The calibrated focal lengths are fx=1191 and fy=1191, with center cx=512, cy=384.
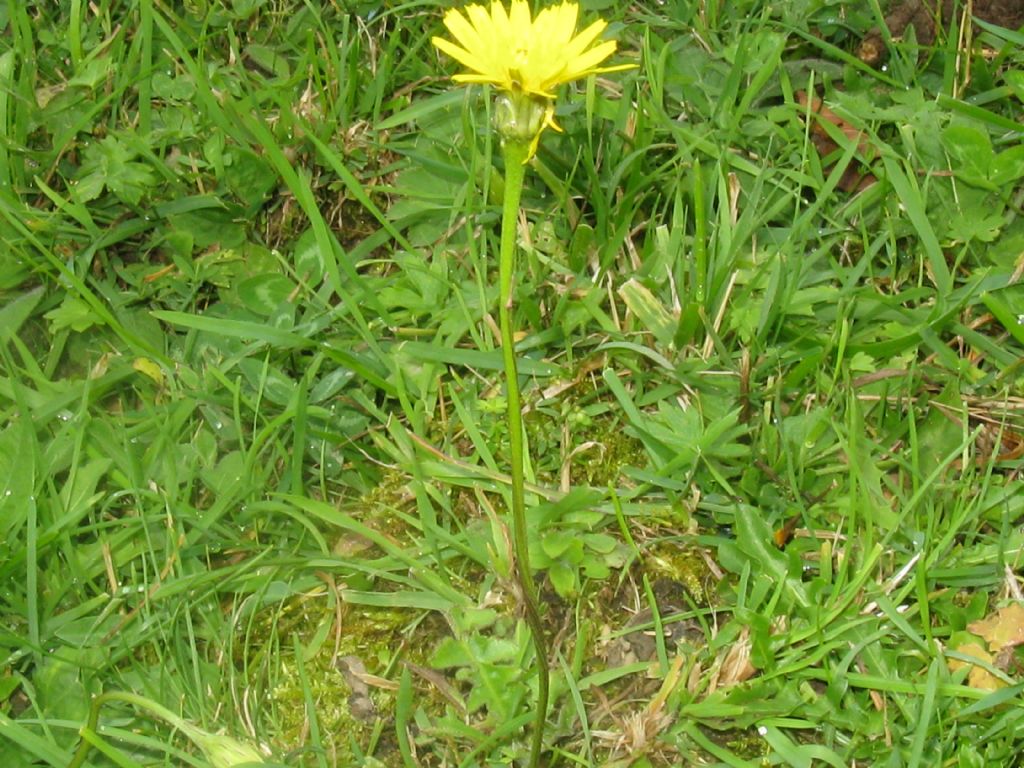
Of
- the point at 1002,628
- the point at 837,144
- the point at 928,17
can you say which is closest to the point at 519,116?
the point at 1002,628

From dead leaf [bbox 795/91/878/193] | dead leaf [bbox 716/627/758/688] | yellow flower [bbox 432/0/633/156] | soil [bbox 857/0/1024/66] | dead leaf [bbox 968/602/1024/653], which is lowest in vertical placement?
dead leaf [bbox 716/627/758/688]

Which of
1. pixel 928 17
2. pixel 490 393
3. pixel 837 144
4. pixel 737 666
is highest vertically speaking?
pixel 928 17

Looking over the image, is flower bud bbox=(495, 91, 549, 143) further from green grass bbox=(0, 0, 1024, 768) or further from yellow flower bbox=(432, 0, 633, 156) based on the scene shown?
green grass bbox=(0, 0, 1024, 768)

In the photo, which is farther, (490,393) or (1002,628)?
(490,393)

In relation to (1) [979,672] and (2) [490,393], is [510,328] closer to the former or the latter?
(2) [490,393]

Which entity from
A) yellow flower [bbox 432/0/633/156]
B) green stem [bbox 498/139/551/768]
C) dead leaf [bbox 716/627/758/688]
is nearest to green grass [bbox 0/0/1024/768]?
dead leaf [bbox 716/627/758/688]
